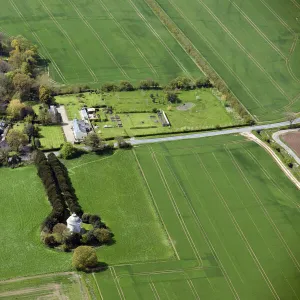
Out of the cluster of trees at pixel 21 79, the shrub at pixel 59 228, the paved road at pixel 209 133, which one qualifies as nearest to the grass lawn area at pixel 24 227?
the shrub at pixel 59 228

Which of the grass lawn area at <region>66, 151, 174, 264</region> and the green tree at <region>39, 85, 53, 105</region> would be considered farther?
the green tree at <region>39, 85, 53, 105</region>

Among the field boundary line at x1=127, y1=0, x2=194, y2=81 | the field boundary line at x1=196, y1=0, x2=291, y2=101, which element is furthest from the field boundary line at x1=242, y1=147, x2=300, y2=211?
the field boundary line at x1=127, y1=0, x2=194, y2=81

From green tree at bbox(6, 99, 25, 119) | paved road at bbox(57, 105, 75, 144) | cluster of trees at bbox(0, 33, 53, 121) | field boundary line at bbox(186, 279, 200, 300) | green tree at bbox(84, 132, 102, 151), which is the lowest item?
field boundary line at bbox(186, 279, 200, 300)

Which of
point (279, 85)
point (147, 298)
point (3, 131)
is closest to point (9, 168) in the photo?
point (3, 131)

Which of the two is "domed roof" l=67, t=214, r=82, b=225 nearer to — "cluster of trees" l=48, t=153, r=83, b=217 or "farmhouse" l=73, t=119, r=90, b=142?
"cluster of trees" l=48, t=153, r=83, b=217

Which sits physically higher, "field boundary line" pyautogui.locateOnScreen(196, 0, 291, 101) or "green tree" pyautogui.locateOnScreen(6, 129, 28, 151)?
"field boundary line" pyautogui.locateOnScreen(196, 0, 291, 101)

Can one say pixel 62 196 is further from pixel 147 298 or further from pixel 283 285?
pixel 283 285

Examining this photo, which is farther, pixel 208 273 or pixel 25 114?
pixel 25 114
